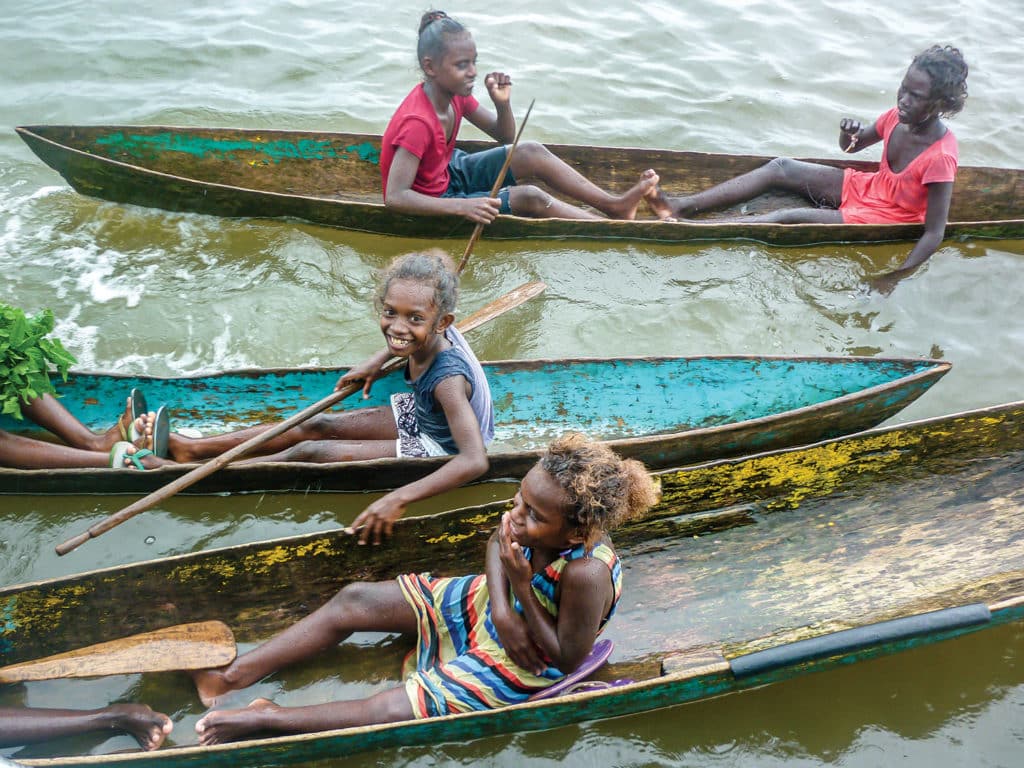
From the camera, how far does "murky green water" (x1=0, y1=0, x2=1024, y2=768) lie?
3.14 metres

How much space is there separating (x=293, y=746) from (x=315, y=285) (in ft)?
11.4

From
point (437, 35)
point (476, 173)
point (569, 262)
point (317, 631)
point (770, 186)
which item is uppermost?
point (437, 35)

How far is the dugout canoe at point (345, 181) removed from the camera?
17.2 feet

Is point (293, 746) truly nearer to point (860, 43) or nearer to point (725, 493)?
point (725, 493)

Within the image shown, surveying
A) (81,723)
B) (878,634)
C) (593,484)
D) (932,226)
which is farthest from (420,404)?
(932,226)

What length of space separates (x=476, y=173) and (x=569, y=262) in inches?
34.2

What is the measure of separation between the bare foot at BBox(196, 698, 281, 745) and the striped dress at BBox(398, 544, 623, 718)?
0.48 m

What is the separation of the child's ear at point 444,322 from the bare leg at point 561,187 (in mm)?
2321

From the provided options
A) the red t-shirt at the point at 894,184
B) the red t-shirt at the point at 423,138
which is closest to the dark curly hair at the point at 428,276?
the red t-shirt at the point at 423,138

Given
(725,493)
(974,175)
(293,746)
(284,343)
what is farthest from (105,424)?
(974,175)

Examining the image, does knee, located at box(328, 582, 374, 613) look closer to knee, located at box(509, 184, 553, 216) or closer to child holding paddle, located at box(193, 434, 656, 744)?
child holding paddle, located at box(193, 434, 656, 744)

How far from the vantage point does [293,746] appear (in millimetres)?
2426

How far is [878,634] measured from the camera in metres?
2.72

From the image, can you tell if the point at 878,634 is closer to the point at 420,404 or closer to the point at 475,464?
the point at 475,464
